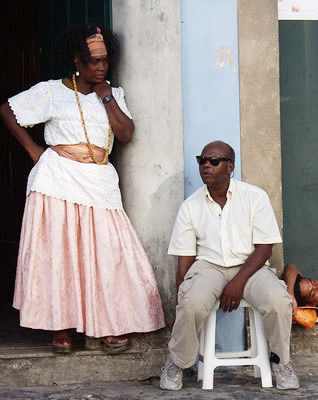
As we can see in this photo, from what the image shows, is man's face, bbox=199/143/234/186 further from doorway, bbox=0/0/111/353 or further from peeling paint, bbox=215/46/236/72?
doorway, bbox=0/0/111/353

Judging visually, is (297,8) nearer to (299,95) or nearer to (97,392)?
(299,95)

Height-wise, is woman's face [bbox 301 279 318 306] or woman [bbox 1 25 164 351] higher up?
woman [bbox 1 25 164 351]

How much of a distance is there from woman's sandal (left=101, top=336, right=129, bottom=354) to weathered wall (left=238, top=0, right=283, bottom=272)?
1.31 metres

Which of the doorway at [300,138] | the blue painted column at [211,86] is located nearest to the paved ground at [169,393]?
the blue painted column at [211,86]

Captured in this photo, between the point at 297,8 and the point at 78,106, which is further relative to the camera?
the point at 297,8

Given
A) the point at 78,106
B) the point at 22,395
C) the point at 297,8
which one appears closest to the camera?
the point at 22,395

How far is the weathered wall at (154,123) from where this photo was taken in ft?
18.9

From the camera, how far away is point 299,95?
20.8 ft

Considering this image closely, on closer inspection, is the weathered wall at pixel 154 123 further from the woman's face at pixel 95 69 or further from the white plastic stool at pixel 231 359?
the white plastic stool at pixel 231 359

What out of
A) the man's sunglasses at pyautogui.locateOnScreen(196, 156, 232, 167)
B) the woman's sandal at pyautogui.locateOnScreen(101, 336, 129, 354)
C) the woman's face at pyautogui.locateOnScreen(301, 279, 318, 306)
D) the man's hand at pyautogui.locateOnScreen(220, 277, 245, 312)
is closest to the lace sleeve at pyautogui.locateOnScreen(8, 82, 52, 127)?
the man's sunglasses at pyautogui.locateOnScreen(196, 156, 232, 167)

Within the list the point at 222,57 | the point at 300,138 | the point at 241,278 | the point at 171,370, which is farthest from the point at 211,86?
the point at 171,370

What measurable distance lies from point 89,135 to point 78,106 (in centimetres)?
19

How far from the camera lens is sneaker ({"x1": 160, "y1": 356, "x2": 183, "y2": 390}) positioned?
5.36 metres

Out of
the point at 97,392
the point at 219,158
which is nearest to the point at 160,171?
the point at 219,158
